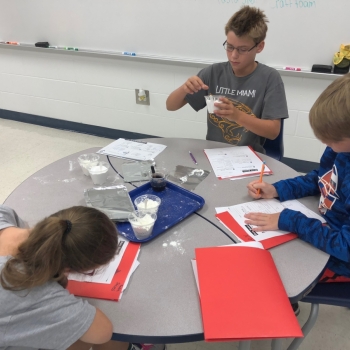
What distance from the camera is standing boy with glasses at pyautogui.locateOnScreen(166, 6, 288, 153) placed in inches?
65.1

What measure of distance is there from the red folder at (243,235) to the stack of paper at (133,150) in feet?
1.97

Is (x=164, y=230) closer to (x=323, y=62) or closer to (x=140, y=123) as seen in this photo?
(x=323, y=62)

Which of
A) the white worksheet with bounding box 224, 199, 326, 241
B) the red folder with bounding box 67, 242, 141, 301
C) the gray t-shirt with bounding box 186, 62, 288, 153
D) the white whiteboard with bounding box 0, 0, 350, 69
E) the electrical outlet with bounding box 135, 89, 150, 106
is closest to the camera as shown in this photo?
the red folder with bounding box 67, 242, 141, 301

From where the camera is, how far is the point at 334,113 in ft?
3.30

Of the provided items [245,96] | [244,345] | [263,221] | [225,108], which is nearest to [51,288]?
[244,345]

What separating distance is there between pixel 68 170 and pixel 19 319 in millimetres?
814

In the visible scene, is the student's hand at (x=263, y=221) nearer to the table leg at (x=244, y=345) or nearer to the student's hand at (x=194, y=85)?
the table leg at (x=244, y=345)

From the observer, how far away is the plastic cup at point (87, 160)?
1.45m

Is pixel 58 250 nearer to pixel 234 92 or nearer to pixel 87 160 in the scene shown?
pixel 87 160

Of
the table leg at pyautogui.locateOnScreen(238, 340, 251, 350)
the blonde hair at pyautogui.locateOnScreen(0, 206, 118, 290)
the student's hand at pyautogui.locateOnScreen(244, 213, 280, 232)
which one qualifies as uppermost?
the blonde hair at pyautogui.locateOnScreen(0, 206, 118, 290)

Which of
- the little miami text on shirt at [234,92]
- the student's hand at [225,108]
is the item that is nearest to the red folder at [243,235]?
the student's hand at [225,108]

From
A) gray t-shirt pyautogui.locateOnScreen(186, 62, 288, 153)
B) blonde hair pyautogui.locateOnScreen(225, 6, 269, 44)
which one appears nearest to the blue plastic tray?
gray t-shirt pyautogui.locateOnScreen(186, 62, 288, 153)

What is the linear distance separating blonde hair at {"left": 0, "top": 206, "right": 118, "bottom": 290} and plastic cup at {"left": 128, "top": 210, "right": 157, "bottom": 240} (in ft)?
0.73

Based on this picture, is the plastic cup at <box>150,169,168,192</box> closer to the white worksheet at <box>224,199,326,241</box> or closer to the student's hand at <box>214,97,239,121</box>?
the white worksheet at <box>224,199,326,241</box>
